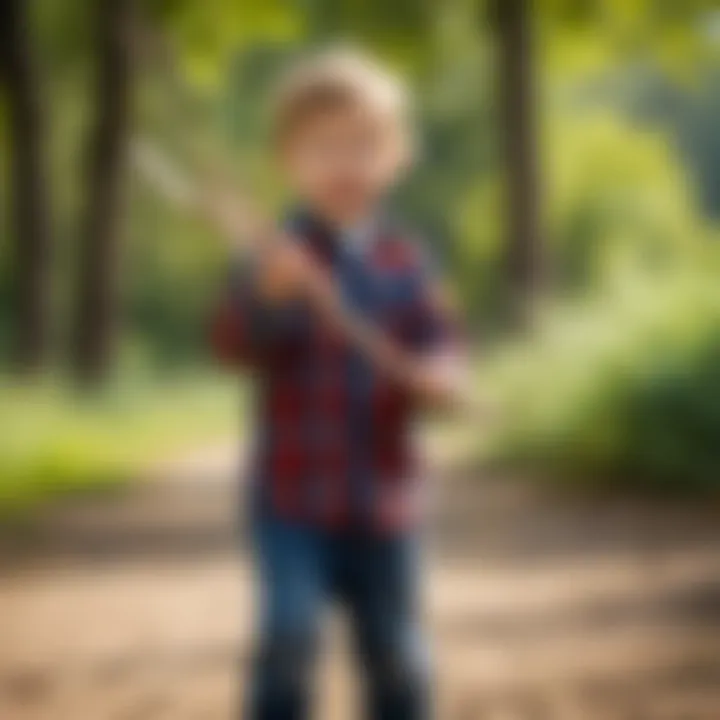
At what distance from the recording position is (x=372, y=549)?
901mm

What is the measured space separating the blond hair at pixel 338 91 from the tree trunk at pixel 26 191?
20 centimetres

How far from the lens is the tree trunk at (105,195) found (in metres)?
1.01

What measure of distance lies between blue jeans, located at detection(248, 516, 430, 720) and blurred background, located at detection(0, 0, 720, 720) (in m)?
0.03

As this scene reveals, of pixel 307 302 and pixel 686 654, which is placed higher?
pixel 307 302

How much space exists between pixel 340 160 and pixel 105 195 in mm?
181

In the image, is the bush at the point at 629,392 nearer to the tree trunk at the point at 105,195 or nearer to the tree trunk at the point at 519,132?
the tree trunk at the point at 519,132

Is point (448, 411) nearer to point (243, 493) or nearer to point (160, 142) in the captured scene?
point (243, 493)

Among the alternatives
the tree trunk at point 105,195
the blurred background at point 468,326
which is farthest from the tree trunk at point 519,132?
the tree trunk at point 105,195

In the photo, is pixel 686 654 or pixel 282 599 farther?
pixel 686 654

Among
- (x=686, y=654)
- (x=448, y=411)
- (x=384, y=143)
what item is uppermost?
(x=384, y=143)

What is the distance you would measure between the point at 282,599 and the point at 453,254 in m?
0.23

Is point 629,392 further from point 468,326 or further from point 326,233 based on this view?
point 326,233

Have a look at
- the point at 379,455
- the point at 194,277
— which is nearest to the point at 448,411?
the point at 379,455

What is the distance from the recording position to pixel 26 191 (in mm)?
1062
